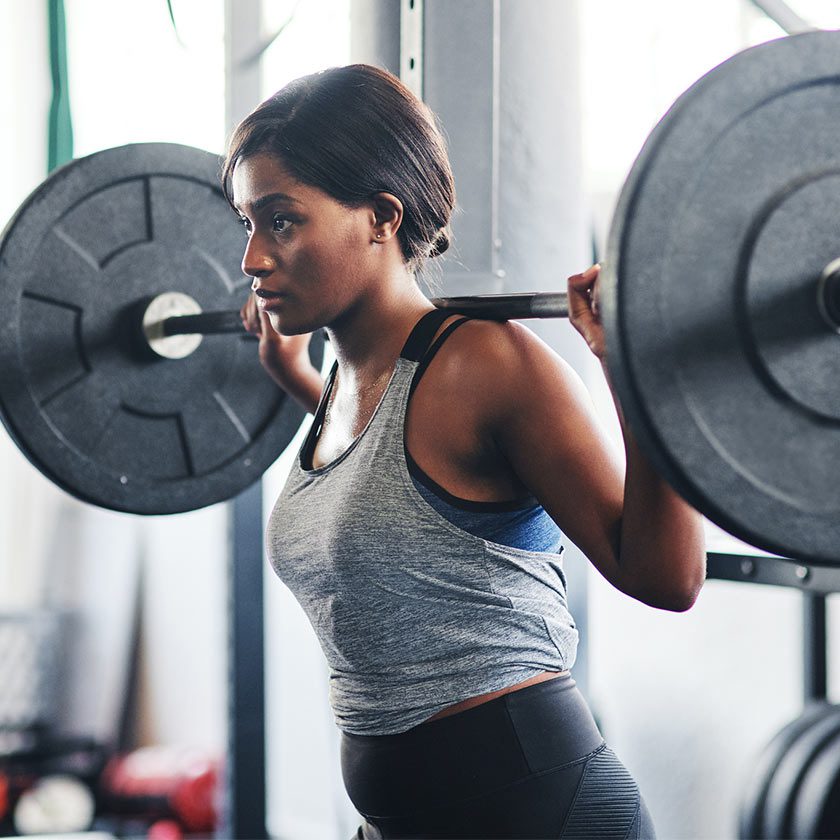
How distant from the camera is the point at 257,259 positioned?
116 cm

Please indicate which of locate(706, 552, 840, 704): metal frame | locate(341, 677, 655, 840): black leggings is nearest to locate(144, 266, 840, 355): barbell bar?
locate(706, 552, 840, 704): metal frame

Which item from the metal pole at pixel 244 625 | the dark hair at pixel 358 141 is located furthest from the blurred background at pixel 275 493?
the dark hair at pixel 358 141

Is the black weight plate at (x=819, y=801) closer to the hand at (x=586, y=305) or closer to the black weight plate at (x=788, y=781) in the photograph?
the black weight plate at (x=788, y=781)

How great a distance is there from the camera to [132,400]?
1.63m

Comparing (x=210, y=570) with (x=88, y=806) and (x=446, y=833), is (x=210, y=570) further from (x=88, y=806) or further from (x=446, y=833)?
(x=446, y=833)

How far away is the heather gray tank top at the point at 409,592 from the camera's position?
1049mm

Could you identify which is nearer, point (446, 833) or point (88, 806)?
point (446, 833)

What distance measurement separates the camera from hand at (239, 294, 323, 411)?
1.58 metres

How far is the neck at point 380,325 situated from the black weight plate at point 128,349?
45 cm

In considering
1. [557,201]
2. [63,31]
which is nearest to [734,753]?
[557,201]

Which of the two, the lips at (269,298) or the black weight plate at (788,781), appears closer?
the lips at (269,298)

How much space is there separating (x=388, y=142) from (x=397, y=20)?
578 millimetres

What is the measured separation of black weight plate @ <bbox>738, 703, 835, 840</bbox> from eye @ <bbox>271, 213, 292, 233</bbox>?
840 mm

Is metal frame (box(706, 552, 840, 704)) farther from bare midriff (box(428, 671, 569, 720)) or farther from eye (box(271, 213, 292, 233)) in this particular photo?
eye (box(271, 213, 292, 233))
